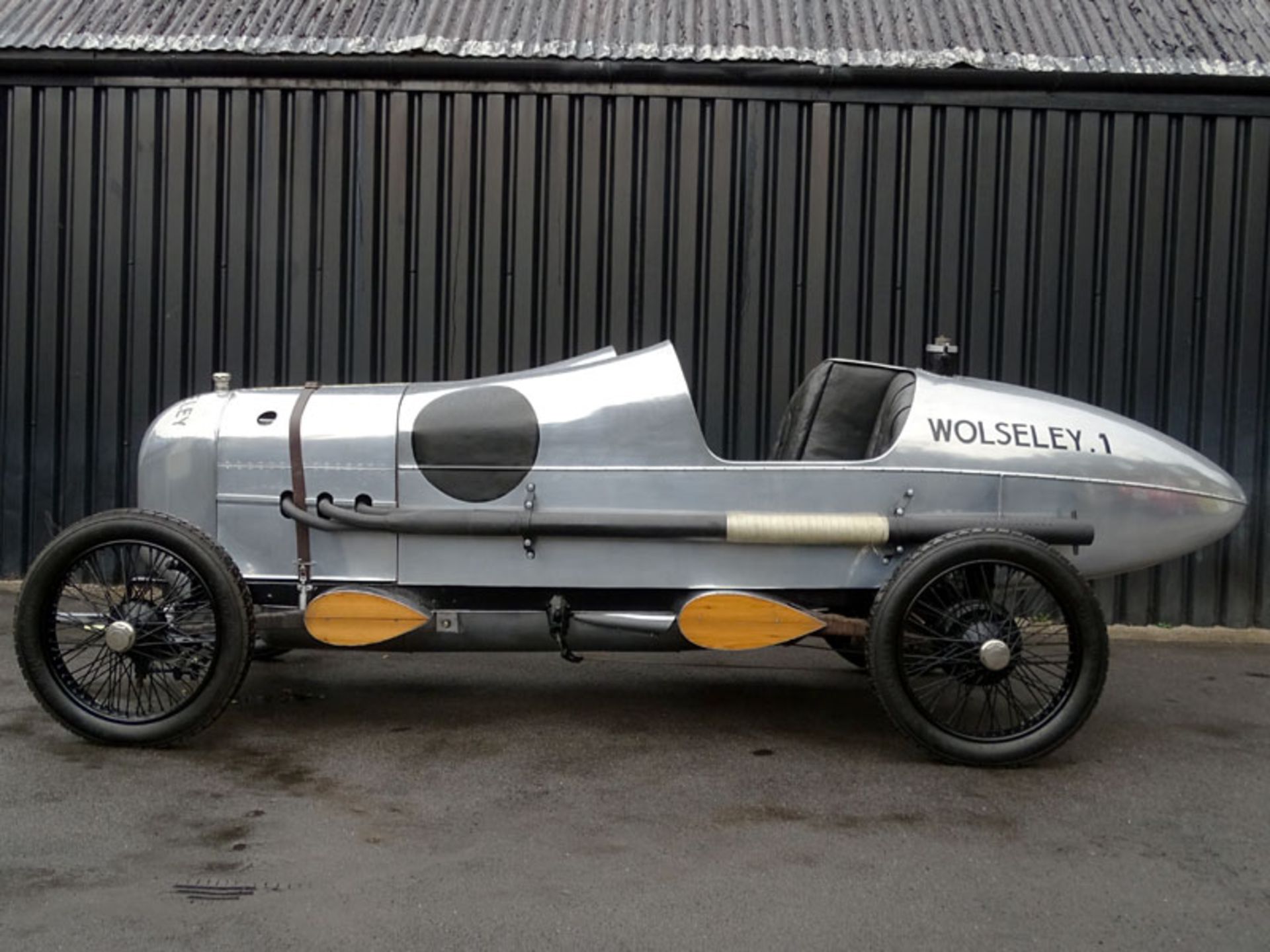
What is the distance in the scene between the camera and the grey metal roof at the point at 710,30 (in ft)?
26.2

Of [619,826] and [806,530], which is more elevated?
[806,530]

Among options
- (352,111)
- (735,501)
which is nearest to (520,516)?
(735,501)

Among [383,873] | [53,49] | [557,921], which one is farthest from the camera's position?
[53,49]

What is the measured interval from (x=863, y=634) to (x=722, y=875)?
4.68 ft

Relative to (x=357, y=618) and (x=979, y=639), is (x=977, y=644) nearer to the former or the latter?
(x=979, y=639)

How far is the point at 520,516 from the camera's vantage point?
532 centimetres

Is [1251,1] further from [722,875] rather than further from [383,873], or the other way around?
[383,873]

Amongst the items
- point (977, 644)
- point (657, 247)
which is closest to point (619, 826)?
point (977, 644)

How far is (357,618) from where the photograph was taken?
17.4 feet

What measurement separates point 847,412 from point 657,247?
8.13ft

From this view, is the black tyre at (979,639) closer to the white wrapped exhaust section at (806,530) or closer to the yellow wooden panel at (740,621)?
the white wrapped exhaust section at (806,530)

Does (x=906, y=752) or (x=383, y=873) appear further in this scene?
(x=906, y=752)

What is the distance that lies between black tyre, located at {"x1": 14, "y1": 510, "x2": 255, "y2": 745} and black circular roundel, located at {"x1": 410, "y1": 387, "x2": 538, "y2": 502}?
0.89 meters

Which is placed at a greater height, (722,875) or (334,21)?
(334,21)
